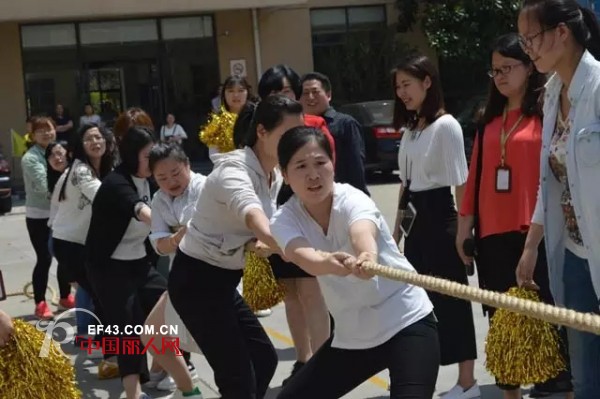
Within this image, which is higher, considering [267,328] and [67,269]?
[67,269]

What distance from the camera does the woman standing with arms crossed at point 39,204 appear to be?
7898 millimetres

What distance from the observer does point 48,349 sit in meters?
3.82

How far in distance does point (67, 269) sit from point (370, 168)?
1160cm

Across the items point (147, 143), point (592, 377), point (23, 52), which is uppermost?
point (23, 52)

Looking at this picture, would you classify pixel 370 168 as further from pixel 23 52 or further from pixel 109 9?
pixel 23 52

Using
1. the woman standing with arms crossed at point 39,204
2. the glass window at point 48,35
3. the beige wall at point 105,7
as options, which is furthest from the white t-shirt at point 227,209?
the glass window at point 48,35

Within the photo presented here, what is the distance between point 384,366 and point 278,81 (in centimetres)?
298

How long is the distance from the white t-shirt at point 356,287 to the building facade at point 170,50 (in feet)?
57.7

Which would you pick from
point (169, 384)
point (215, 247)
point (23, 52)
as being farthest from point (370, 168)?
point (215, 247)

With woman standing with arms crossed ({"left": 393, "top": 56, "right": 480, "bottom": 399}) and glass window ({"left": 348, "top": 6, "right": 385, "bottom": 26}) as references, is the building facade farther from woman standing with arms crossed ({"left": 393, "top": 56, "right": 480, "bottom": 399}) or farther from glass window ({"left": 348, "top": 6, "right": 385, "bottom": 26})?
woman standing with arms crossed ({"left": 393, "top": 56, "right": 480, "bottom": 399})

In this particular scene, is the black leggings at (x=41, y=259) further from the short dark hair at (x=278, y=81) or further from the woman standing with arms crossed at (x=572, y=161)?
the woman standing with arms crossed at (x=572, y=161)

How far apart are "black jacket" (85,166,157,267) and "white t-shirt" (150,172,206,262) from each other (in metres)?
0.29

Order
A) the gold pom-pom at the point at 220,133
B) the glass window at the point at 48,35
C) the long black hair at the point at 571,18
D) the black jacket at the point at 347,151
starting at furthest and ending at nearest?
the glass window at the point at 48,35
the gold pom-pom at the point at 220,133
the black jacket at the point at 347,151
the long black hair at the point at 571,18

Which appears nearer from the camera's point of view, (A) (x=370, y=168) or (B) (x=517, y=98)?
(B) (x=517, y=98)
